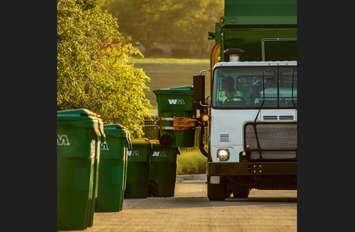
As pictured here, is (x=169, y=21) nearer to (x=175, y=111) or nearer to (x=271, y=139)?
(x=175, y=111)

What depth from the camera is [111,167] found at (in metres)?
19.4

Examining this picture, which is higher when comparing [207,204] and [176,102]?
[176,102]

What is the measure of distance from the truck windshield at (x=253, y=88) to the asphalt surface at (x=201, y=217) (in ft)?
6.12

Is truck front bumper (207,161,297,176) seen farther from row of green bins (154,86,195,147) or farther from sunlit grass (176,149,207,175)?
sunlit grass (176,149,207,175)

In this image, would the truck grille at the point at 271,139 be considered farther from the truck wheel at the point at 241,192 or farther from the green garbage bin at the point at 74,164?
the green garbage bin at the point at 74,164

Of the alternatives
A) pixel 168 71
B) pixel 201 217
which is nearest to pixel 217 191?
pixel 201 217

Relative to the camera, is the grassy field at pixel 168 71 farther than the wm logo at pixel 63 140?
Yes

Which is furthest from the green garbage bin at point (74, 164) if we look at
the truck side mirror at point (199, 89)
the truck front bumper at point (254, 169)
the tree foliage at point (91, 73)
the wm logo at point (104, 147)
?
the tree foliage at point (91, 73)

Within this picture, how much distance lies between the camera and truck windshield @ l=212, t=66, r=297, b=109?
24500 mm

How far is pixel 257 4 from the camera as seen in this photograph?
26375 mm

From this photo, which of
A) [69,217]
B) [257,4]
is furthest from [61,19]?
[69,217]

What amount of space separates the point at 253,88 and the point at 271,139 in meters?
1.02

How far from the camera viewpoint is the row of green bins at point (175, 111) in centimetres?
2891

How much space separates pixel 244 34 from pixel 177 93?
4.69m
